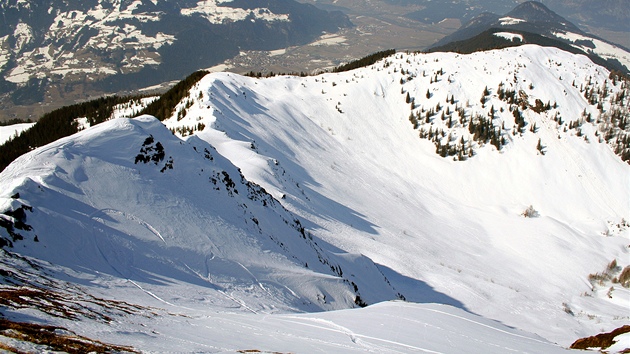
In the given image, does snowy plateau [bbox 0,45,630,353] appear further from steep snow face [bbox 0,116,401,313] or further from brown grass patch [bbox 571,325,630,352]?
brown grass patch [bbox 571,325,630,352]

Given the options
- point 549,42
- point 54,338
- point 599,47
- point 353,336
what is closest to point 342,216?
point 353,336

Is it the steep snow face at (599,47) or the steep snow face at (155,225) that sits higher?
the steep snow face at (599,47)

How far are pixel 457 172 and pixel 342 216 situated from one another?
684 inches

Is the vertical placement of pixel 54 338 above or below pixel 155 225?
above

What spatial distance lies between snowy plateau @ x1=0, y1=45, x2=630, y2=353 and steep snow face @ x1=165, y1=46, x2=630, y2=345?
19 centimetres

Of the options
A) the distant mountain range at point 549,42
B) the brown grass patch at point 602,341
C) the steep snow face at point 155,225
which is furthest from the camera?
the distant mountain range at point 549,42

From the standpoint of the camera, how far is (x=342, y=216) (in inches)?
957

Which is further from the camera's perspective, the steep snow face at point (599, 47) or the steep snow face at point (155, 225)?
the steep snow face at point (599, 47)

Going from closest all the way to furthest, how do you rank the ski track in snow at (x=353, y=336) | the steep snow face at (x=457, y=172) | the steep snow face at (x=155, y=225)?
the ski track in snow at (x=353, y=336) < the steep snow face at (x=155, y=225) < the steep snow face at (x=457, y=172)

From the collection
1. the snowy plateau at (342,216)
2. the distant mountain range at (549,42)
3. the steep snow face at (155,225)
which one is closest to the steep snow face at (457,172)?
the snowy plateau at (342,216)

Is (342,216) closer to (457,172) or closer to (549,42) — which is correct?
(457,172)

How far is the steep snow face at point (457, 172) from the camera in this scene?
21844 mm

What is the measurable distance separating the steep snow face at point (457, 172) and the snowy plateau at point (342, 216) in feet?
0.61

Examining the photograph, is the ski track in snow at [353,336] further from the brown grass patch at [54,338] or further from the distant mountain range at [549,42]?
the distant mountain range at [549,42]
